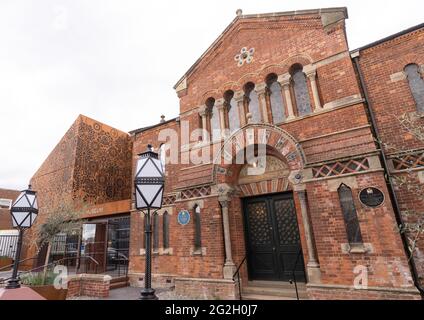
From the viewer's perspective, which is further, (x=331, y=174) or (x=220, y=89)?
(x=220, y=89)

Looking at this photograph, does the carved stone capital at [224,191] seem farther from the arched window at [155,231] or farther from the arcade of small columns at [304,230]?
the arched window at [155,231]

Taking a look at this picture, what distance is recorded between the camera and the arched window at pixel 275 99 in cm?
878

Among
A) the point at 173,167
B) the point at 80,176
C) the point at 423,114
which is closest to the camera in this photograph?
the point at 423,114

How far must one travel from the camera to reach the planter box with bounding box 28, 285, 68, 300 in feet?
25.3

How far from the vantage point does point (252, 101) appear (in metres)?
9.49

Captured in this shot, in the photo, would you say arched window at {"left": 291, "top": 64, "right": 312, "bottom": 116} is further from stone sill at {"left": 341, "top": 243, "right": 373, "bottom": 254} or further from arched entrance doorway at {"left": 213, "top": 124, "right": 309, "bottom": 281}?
stone sill at {"left": 341, "top": 243, "right": 373, "bottom": 254}

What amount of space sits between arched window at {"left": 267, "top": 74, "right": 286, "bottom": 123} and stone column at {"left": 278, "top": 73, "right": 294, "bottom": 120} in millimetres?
343

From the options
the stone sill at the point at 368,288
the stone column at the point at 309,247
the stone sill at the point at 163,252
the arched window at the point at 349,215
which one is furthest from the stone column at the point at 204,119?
the stone sill at the point at 368,288

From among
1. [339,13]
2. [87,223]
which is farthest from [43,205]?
[339,13]

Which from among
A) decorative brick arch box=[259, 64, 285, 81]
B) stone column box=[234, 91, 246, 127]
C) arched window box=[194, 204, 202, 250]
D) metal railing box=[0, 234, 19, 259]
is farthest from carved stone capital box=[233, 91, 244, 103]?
metal railing box=[0, 234, 19, 259]

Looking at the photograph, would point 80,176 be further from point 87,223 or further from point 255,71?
point 255,71

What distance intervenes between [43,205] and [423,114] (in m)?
21.9

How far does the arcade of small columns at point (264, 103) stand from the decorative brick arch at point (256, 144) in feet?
1.77
